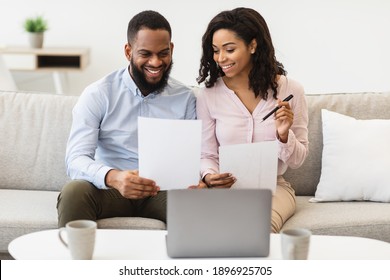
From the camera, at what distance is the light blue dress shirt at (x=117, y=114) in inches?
93.0

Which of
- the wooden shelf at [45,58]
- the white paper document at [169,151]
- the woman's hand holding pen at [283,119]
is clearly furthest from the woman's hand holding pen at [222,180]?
the wooden shelf at [45,58]

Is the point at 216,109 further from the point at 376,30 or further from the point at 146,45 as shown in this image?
the point at 376,30

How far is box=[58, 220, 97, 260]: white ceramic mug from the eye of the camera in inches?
60.7

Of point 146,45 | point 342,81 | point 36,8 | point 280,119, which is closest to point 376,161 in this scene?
point 280,119

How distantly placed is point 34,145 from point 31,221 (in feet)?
1.58

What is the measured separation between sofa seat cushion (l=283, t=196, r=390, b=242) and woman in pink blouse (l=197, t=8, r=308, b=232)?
0.22 ft

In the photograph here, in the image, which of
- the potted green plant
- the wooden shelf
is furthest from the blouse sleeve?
the potted green plant

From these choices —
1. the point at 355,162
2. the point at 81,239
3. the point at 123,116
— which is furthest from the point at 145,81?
the point at 81,239

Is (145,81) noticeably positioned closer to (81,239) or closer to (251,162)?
(251,162)

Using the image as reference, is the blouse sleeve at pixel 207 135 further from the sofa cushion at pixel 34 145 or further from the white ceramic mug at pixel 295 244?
the white ceramic mug at pixel 295 244

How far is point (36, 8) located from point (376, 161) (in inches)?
138

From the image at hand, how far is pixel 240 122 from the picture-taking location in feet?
7.96

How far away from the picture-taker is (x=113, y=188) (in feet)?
7.50

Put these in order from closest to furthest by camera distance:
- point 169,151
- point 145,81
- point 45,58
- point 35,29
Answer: point 169,151 → point 145,81 → point 35,29 → point 45,58
